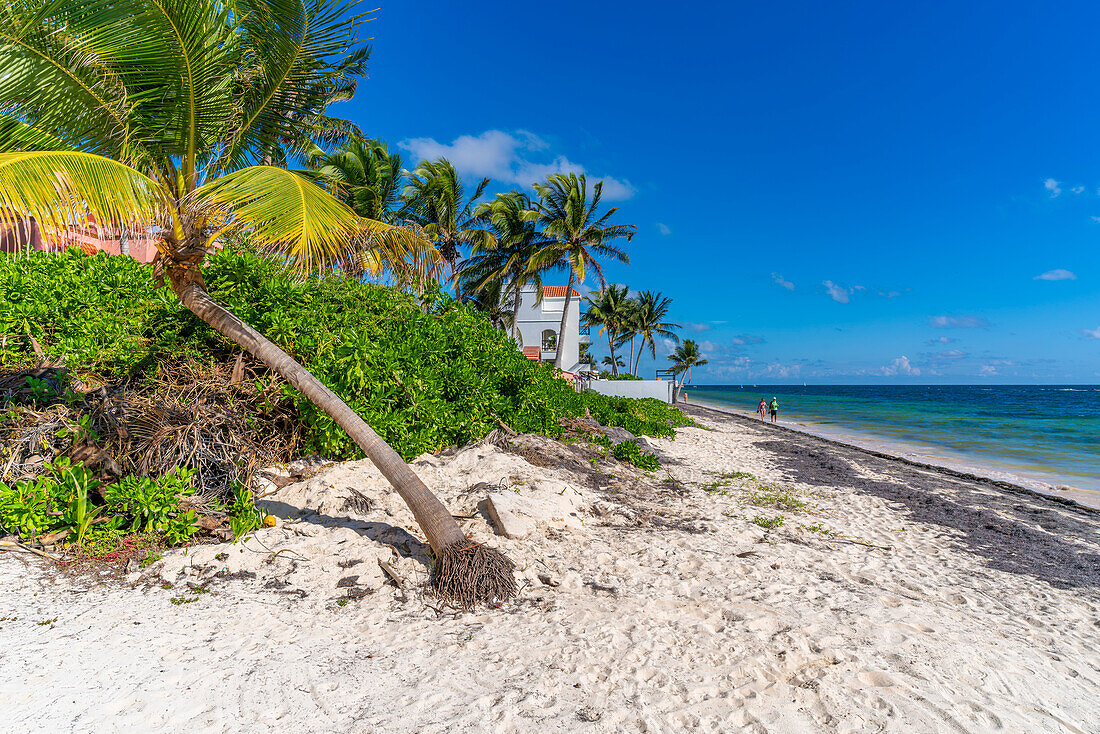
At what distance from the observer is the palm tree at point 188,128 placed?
12.1 feet

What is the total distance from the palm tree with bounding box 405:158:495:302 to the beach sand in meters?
17.1

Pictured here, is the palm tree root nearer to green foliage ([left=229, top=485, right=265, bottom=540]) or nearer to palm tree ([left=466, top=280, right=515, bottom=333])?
green foliage ([left=229, top=485, right=265, bottom=540])

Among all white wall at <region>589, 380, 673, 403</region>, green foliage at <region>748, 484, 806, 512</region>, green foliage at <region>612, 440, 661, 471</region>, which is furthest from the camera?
white wall at <region>589, 380, 673, 403</region>

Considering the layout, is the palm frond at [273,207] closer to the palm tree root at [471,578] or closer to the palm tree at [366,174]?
the palm tree root at [471,578]

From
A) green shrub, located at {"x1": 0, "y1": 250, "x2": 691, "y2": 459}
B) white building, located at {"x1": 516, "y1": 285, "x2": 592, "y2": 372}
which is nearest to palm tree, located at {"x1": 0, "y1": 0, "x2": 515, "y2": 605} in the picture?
green shrub, located at {"x1": 0, "y1": 250, "x2": 691, "y2": 459}

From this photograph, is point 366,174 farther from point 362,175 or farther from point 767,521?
point 767,521

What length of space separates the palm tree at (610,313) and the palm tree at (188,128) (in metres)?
39.0

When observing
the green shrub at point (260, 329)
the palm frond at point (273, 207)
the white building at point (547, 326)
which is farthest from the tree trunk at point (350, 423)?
the white building at point (547, 326)

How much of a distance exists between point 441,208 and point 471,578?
19921mm

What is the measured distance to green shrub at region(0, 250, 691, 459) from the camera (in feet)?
19.7

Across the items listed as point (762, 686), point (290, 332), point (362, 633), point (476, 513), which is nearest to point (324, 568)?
point (362, 633)

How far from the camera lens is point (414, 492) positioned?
4410 millimetres

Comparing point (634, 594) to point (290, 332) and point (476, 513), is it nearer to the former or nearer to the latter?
point (476, 513)

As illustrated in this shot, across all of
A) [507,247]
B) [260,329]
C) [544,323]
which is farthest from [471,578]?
[544,323]
